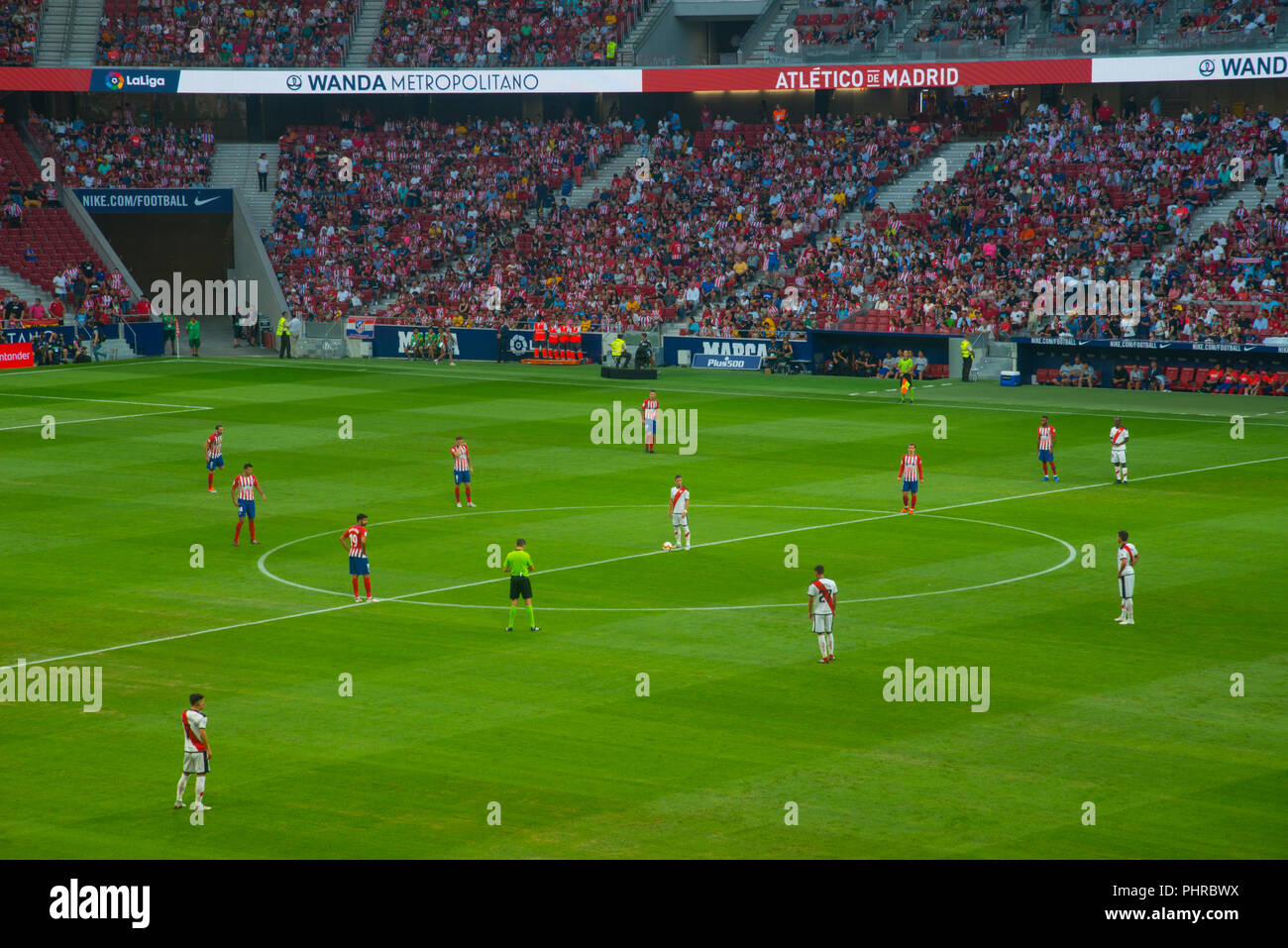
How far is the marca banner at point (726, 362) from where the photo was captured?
67062 mm

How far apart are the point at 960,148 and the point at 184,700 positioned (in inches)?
2261

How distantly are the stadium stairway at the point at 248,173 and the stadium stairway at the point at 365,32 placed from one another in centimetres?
609

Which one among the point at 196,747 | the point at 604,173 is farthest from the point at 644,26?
the point at 196,747

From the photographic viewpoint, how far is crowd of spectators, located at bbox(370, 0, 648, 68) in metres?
81.4

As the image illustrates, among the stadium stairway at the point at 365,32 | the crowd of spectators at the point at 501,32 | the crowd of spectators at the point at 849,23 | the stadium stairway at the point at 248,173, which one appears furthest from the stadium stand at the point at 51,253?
the crowd of spectators at the point at 849,23

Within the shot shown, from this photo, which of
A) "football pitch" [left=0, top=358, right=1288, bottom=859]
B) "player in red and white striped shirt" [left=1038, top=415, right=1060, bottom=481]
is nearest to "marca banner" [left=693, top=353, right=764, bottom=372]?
"football pitch" [left=0, top=358, right=1288, bottom=859]

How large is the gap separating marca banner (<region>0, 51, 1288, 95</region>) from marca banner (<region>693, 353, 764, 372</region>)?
14480 mm

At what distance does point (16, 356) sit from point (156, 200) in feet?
45.4

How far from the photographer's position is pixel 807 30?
257ft

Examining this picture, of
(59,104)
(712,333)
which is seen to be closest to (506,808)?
(712,333)

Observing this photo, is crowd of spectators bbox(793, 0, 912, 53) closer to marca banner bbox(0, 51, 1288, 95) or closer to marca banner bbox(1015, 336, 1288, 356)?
marca banner bbox(0, 51, 1288, 95)

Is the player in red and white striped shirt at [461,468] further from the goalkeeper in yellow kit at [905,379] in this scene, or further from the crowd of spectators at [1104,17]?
the crowd of spectators at [1104,17]

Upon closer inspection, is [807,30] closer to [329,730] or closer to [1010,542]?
[1010,542]

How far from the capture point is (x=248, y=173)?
83.7m
